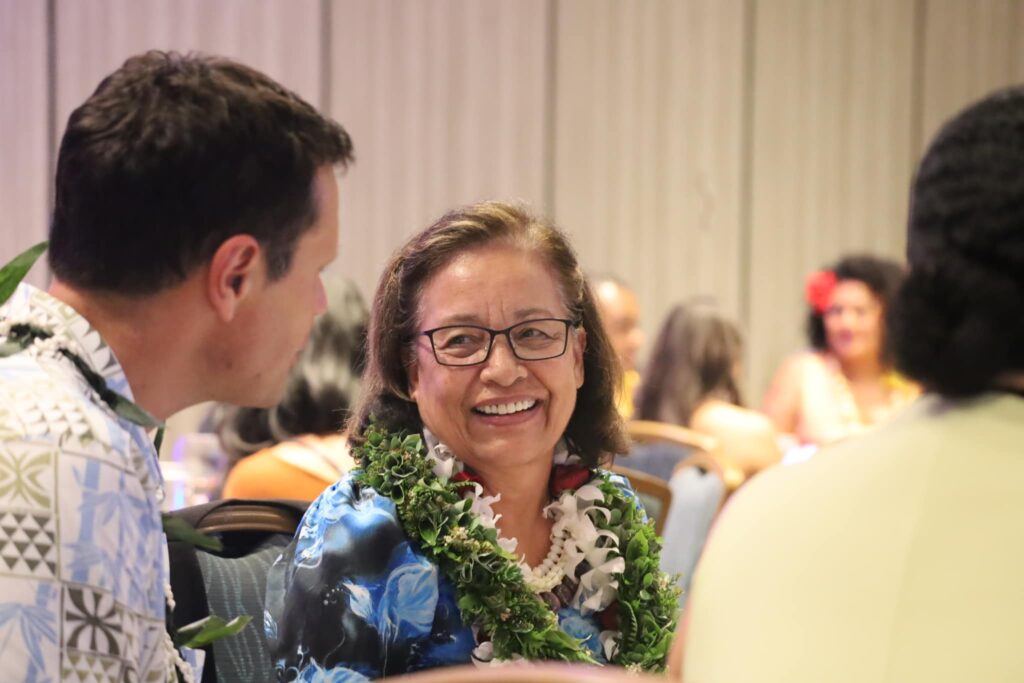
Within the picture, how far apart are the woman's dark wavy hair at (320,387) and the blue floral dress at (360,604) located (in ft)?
4.22

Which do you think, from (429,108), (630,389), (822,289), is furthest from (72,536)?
(429,108)

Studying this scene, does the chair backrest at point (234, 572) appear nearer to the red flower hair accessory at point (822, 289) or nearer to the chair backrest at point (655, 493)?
the chair backrest at point (655, 493)

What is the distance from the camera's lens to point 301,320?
159 centimetres

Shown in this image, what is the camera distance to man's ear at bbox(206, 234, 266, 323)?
147 cm

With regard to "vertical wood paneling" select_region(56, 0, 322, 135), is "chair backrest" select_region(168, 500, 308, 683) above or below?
below

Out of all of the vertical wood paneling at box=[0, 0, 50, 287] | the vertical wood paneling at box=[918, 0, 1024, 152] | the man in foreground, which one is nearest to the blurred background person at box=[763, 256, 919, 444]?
the vertical wood paneling at box=[918, 0, 1024, 152]

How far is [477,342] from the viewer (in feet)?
6.97

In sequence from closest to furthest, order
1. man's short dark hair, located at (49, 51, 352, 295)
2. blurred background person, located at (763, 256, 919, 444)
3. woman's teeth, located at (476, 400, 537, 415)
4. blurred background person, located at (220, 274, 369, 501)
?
1. man's short dark hair, located at (49, 51, 352, 295)
2. woman's teeth, located at (476, 400, 537, 415)
3. blurred background person, located at (220, 274, 369, 501)
4. blurred background person, located at (763, 256, 919, 444)

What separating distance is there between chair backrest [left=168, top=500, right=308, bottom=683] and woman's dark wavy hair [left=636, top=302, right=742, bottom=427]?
3.12m

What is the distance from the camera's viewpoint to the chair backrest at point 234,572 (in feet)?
6.50

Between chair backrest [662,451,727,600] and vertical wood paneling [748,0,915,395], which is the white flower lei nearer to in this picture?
chair backrest [662,451,727,600]

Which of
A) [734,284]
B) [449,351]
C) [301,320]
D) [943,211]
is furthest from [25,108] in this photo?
[943,211]

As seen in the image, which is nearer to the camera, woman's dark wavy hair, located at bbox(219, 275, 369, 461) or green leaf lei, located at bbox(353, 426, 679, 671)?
green leaf lei, located at bbox(353, 426, 679, 671)

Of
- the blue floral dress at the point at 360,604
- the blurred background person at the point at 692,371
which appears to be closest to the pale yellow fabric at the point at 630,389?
the blurred background person at the point at 692,371
